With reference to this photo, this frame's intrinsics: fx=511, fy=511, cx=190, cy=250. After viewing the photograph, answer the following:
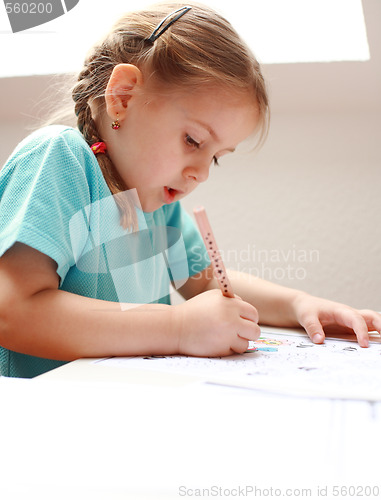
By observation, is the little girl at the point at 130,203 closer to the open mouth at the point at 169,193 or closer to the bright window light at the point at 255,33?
the open mouth at the point at 169,193

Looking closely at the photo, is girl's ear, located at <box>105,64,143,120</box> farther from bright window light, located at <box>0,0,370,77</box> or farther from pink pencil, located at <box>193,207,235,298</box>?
bright window light, located at <box>0,0,370,77</box>

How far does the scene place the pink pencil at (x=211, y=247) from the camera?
1.31ft

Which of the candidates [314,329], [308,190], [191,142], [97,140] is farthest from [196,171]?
[308,190]

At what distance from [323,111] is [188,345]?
868 mm

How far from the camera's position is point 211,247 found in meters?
0.44

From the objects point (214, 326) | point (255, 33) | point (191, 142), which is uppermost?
point (255, 33)

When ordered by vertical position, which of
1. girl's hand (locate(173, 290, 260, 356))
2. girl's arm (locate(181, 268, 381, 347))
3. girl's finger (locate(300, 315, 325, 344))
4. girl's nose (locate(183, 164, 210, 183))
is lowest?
girl's arm (locate(181, 268, 381, 347))

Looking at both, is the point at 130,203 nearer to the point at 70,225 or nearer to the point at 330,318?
the point at 70,225

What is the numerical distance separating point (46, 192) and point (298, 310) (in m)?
0.36

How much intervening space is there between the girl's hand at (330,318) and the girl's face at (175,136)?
8.6 inches

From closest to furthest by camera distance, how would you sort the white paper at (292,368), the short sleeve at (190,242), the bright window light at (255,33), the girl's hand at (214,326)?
the white paper at (292,368), the girl's hand at (214,326), the short sleeve at (190,242), the bright window light at (255,33)

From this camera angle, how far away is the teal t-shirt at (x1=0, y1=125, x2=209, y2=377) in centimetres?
50

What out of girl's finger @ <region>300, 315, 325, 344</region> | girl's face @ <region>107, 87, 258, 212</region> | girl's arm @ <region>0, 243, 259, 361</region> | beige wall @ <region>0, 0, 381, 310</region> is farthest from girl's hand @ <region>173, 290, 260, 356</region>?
beige wall @ <region>0, 0, 381, 310</region>

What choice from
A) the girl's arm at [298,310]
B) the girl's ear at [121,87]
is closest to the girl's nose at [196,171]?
the girl's ear at [121,87]
